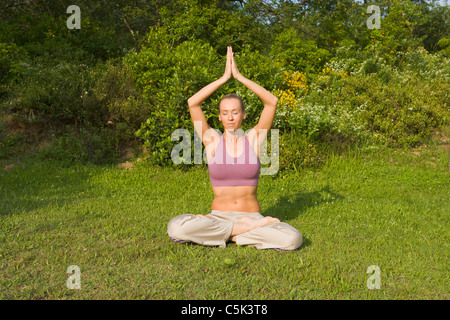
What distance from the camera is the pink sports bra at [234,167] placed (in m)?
4.43

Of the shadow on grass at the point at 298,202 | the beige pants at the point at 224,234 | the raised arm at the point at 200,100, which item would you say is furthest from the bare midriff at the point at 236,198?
the shadow on grass at the point at 298,202

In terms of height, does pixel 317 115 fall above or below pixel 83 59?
below

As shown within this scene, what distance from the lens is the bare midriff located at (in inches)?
177

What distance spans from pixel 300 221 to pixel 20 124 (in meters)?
6.99

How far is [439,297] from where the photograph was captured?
3.31 m

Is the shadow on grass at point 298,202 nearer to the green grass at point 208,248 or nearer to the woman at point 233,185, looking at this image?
the green grass at point 208,248

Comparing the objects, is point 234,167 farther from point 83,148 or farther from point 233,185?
point 83,148

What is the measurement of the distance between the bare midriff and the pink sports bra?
0.06 metres

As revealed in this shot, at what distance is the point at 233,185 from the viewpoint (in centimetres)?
448

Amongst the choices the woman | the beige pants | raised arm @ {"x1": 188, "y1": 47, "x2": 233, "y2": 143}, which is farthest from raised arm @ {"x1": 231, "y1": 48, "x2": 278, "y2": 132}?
the beige pants

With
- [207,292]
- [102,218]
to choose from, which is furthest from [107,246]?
[207,292]

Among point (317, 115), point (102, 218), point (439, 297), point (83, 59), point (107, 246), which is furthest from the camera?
point (83, 59)

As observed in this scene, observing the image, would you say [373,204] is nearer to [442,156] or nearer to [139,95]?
[442,156]

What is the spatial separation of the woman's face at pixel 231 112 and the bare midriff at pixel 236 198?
0.67m
